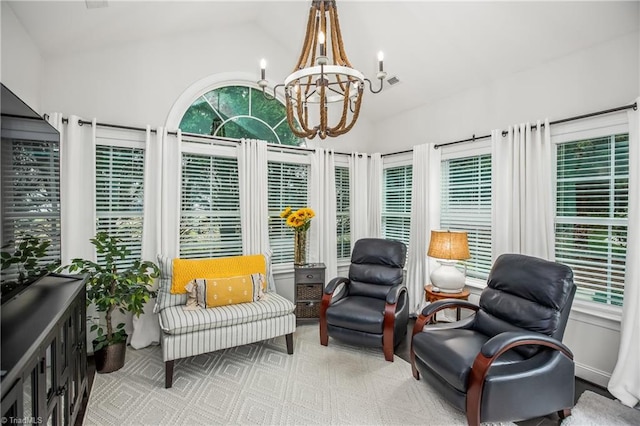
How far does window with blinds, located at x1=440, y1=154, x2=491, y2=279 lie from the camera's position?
351 cm

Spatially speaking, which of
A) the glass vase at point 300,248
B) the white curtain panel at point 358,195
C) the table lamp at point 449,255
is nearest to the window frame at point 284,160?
the glass vase at point 300,248

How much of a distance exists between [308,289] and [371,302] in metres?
0.83

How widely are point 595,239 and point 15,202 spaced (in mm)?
3937

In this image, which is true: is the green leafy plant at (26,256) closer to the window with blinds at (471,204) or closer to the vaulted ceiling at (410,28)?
the vaulted ceiling at (410,28)

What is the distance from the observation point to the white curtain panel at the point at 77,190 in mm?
2896

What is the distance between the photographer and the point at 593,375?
8.57 feet

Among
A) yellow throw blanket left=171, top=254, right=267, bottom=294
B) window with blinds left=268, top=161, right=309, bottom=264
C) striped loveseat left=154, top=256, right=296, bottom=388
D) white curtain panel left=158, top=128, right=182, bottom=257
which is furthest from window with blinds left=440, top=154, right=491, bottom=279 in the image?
white curtain panel left=158, top=128, right=182, bottom=257

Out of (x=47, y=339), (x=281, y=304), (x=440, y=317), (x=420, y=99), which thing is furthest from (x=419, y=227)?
(x=47, y=339)

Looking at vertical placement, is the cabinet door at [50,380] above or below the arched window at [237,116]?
below

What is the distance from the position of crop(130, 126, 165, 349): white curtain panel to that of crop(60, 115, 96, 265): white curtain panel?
43 cm

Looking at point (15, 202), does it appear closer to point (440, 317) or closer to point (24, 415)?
point (24, 415)

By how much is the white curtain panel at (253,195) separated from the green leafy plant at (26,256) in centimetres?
192

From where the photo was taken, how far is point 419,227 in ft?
13.1

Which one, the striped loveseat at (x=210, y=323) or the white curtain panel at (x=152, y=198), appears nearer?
the striped loveseat at (x=210, y=323)
